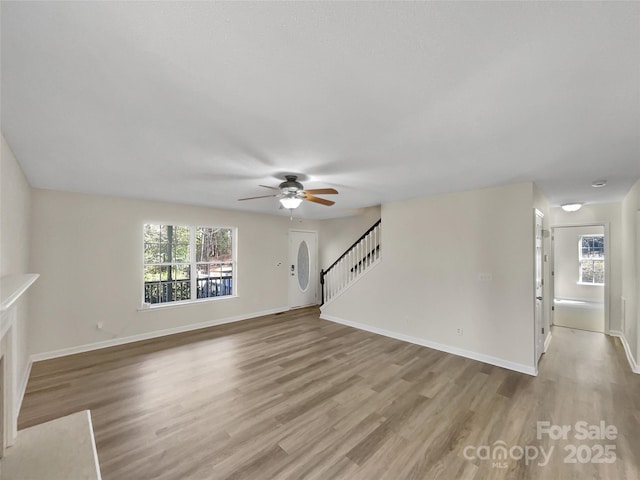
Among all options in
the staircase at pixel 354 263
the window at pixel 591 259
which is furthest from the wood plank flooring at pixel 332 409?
the window at pixel 591 259

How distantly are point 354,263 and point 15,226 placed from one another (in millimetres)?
5101

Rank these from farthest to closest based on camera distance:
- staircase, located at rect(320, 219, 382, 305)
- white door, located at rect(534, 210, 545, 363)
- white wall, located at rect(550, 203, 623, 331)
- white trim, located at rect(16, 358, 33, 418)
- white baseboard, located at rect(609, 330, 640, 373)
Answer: staircase, located at rect(320, 219, 382, 305)
white wall, located at rect(550, 203, 623, 331)
white door, located at rect(534, 210, 545, 363)
white baseboard, located at rect(609, 330, 640, 373)
white trim, located at rect(16, 358, 33, 418)

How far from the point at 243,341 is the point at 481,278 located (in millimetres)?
3979

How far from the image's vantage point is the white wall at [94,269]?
3760 millimetres

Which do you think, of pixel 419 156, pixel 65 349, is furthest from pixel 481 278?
pixel 65 349

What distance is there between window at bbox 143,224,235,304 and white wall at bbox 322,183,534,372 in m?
3.22

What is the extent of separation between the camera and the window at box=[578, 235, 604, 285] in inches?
263

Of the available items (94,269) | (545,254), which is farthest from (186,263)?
(545,254)

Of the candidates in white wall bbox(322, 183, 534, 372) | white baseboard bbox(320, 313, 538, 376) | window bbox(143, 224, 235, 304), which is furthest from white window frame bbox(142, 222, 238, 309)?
white wall bbox(322, 183, 534, 372)

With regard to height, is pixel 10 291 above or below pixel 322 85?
below

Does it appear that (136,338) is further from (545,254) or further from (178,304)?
(545,254)

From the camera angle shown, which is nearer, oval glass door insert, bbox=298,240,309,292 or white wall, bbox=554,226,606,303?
white wall, bbox=554,226,606,303

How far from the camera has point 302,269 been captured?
286 inches

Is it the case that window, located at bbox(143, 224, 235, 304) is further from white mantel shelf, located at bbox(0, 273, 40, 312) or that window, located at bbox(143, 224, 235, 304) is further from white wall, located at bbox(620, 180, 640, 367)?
white wall, located at bbox(620, 180, 640, 367)
